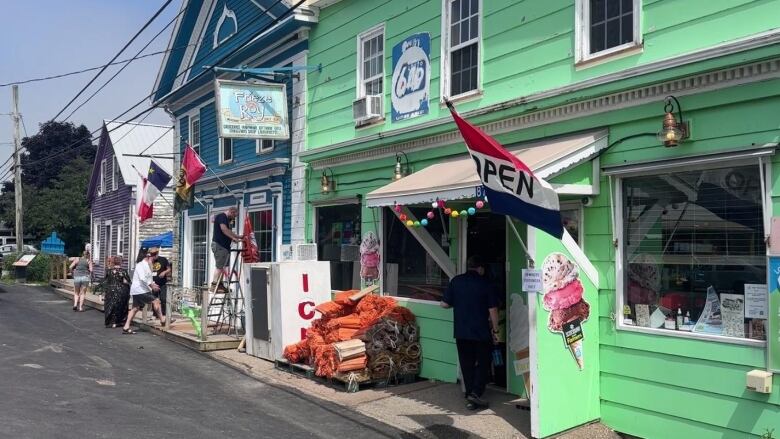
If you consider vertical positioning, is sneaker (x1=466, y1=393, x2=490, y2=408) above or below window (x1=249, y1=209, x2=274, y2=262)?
below

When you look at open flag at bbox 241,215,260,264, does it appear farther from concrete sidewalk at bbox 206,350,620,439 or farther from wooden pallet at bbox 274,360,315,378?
concrete sidewalk at bbox 206,350,620,439

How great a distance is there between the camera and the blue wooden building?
1295 centimetres

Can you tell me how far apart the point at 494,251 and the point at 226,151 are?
9.17 metres

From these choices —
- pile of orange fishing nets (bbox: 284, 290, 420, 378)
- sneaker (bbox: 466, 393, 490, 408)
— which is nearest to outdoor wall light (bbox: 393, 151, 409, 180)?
pile of orange fishing nets (bbox: 284, 290, 420, 378)

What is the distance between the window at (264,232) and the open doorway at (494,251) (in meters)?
5.83

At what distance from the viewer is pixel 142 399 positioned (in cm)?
813

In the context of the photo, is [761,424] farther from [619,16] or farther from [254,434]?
[254,434]

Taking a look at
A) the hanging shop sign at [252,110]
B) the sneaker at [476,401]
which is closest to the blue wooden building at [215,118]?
the hanging shop sign at [252,110]

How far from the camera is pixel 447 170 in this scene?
858 cm

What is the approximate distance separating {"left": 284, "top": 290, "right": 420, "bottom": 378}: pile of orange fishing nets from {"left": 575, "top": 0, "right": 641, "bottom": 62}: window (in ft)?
13.4

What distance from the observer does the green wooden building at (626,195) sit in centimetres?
582

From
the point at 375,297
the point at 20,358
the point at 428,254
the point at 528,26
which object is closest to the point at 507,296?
the point at 428,254

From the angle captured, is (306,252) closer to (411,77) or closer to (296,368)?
(296,368)

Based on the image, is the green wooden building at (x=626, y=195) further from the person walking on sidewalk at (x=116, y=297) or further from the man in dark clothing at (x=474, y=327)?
the person walking on sidewalk at (x=116, y=297)
